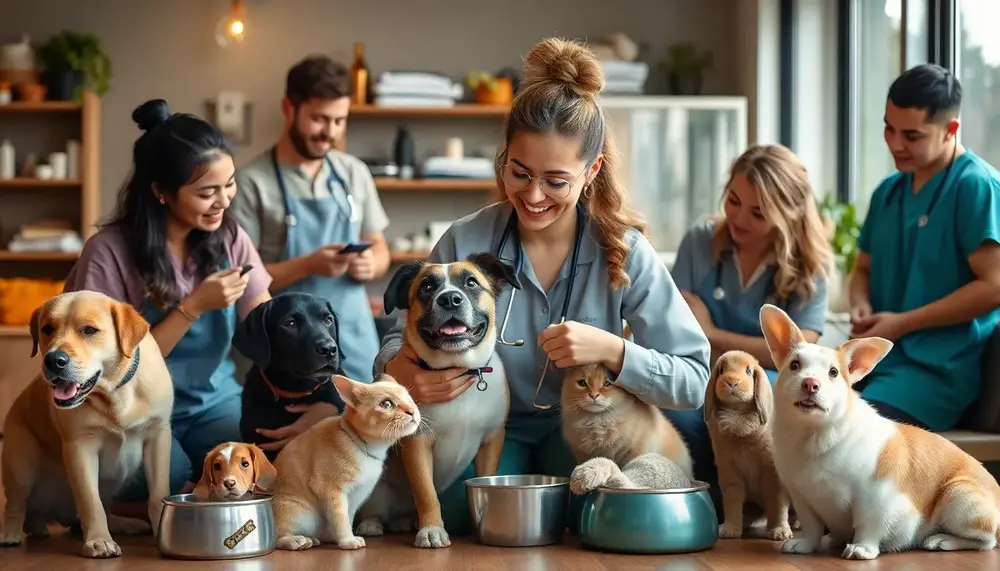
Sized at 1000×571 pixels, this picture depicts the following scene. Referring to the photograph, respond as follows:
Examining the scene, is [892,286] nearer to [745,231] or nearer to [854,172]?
[745,231]

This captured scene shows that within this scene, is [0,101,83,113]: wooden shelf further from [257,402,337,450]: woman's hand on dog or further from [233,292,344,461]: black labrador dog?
[257,402,337,450]: woman's hand on dog

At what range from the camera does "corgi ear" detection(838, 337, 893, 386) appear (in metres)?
2.29

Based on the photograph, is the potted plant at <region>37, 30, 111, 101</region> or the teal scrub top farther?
the potted plant at <region>37, 30, 111, 101</region>

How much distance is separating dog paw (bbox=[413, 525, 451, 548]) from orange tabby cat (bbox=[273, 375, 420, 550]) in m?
0.13

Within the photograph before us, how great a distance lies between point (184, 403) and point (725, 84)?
420cm

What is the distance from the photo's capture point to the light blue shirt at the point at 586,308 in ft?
8.70

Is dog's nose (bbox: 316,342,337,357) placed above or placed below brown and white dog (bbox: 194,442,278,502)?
above

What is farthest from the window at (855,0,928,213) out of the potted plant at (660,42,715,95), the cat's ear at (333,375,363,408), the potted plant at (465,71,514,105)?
the cat's ear at (333,375,363,408)

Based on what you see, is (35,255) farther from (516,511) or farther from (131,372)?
(516,511)

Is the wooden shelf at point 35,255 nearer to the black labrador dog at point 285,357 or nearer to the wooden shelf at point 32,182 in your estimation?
the wooden shelf at point 32,182

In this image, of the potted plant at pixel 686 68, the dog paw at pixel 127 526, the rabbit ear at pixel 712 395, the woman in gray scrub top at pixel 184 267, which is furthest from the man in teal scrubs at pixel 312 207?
the potted plant at pixel 686 68

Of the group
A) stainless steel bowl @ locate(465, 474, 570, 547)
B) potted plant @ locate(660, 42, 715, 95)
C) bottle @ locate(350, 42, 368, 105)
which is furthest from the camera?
potted plant @ locate(660, 42, 715, 95)

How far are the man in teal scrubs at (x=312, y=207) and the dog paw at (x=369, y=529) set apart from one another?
1125 millimetres

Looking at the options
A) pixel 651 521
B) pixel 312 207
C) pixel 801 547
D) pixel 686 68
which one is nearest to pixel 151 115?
pixel 312 207
